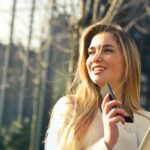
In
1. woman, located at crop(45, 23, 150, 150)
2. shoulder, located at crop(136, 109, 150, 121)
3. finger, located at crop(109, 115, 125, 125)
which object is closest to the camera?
finger, located at crop(109, 115, 125, 125)

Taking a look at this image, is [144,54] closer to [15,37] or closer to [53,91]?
[53,91]

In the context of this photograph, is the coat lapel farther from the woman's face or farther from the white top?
the woman's face

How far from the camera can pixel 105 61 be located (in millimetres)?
2676

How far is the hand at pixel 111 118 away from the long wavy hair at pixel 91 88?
214 mm

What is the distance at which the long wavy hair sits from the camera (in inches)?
101

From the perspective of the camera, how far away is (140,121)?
9.16 ft

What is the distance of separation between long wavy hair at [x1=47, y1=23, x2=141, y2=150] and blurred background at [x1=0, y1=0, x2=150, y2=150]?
703mm

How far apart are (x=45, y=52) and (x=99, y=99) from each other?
12811mm

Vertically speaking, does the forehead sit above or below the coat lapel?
above

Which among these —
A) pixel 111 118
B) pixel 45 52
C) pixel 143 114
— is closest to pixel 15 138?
pixel 45 52

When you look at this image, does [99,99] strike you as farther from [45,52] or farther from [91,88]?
[45,52]

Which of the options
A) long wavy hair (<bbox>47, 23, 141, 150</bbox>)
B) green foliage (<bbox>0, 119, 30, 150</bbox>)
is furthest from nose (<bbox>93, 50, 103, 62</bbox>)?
green foliage (<bbox>0, 119, 30, 150</bbox>)

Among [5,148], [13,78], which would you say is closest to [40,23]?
[5,148]

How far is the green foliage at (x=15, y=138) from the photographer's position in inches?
571
